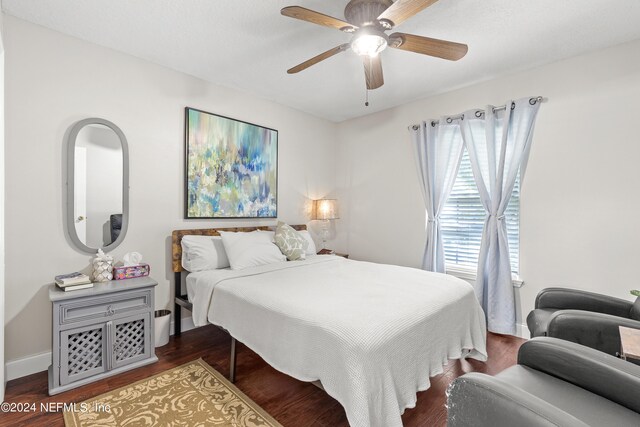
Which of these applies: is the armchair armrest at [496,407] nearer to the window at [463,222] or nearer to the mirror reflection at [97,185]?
the window at [463,222]

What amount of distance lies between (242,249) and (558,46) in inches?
131

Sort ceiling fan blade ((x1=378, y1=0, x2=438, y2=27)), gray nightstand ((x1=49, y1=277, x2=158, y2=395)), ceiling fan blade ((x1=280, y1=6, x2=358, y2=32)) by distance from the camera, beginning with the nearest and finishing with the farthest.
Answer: ceiling fan blade ((x1=378, y1=0, x2=438, y2=27)) < ceiling fan blade ((x1=280, y1=6, x2=358, y2=32)) < gray nightstand ((x1=49, y1=277, x2=158, y2=395))

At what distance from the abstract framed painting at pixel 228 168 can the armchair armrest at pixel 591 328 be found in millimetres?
2989

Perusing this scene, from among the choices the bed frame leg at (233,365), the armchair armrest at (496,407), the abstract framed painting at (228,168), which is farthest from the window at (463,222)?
the bed frame leg at (233,365)

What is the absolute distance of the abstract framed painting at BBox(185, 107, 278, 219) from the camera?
3111mm

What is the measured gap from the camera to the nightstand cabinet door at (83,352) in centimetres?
204

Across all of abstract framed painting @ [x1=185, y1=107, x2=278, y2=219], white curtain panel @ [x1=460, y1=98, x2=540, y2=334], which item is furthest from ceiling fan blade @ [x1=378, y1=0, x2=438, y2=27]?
abstract framed painting @ [x1=185, y1=107, x2=278, y2=219]

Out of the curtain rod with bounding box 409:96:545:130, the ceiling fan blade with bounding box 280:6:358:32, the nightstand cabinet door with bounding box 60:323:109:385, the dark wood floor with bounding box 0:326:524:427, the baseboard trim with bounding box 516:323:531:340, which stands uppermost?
the ceiling fan blade with bounding box 280:6:358:32

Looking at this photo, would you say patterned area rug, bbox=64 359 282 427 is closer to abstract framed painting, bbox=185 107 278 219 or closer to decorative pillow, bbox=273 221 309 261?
decorative pillow, bbox=273 221 309 261

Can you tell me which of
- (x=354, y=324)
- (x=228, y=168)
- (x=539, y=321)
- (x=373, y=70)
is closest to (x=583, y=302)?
(x=539, y=321)

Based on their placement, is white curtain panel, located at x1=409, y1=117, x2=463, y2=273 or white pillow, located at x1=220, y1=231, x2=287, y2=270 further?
white curtain panel, located at x1=409, y1=117, x2=463, y2=273

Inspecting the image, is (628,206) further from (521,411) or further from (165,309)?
(165,309)

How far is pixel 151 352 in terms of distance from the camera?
8.01ft

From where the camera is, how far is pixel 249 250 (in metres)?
2.96
